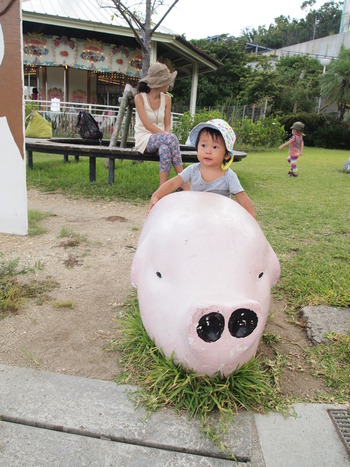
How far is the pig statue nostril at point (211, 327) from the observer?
1.57 metres

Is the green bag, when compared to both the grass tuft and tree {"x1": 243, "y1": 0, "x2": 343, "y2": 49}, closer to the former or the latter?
the grass tuft

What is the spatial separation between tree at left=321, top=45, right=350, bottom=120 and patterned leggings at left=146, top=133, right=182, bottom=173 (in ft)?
79.6

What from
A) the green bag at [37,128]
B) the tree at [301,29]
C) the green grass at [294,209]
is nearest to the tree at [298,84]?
the green grass at [294,209]

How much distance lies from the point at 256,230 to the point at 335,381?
0.84 m

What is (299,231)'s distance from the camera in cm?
470

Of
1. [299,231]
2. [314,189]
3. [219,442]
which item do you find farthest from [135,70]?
[219,442]

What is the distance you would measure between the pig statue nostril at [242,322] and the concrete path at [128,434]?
1.29 feet

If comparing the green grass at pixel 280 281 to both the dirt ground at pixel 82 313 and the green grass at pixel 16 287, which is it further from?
the green grass at pixel 16 287

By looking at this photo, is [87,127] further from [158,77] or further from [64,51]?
[64,51]

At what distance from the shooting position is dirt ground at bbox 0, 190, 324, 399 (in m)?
2.08

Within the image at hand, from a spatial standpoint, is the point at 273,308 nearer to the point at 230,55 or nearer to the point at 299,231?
the point at 299,231

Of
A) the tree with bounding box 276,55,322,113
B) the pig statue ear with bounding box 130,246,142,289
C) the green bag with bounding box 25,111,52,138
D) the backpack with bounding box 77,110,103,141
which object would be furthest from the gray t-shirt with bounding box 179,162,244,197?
the tree with bounding box 276,55,322,113

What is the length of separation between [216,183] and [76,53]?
1530 centimetres

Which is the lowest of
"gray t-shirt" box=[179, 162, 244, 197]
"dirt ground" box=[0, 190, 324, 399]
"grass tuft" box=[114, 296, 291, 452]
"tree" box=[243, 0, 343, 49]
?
"dirt ground" box=[0, 190, 324, 399]
